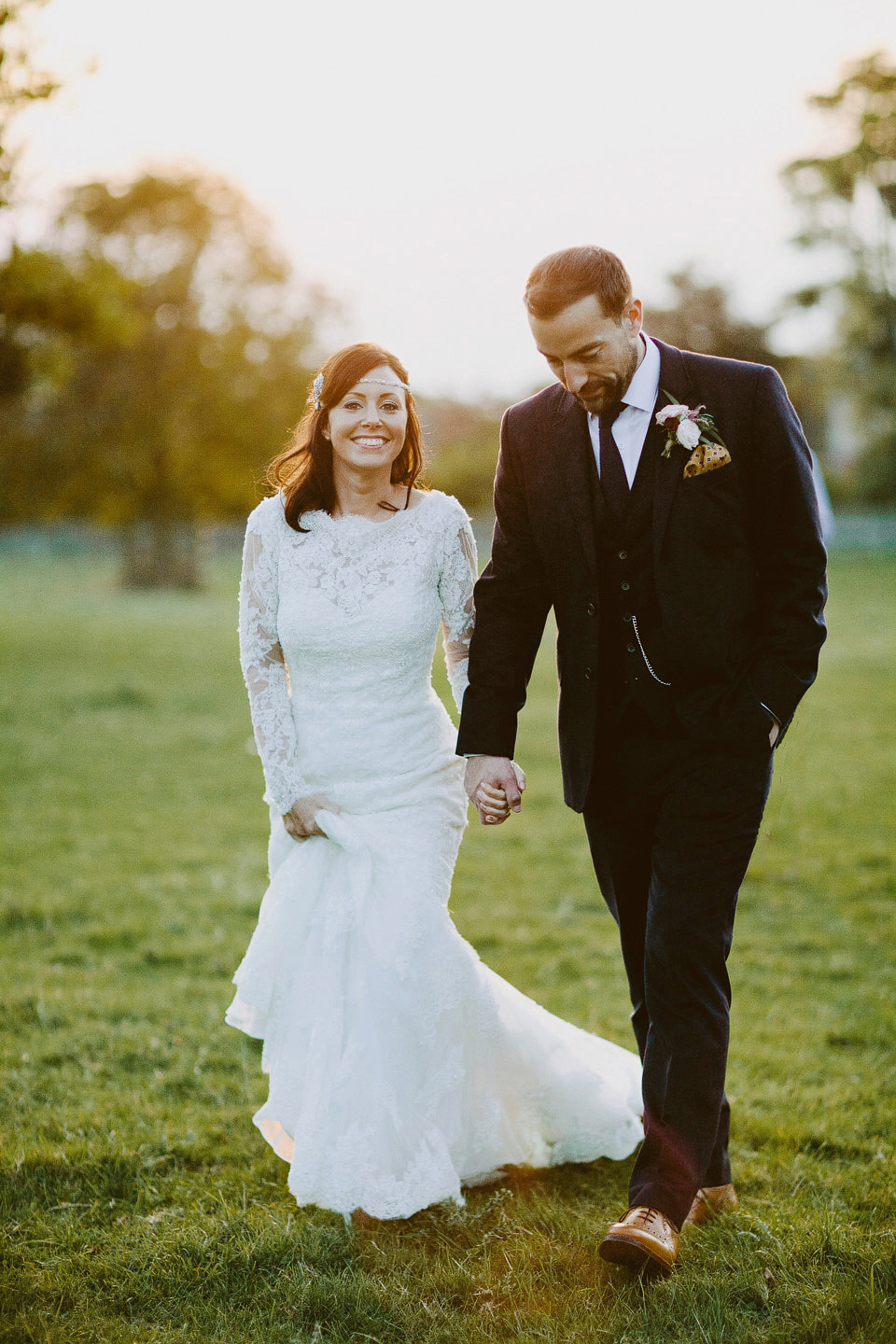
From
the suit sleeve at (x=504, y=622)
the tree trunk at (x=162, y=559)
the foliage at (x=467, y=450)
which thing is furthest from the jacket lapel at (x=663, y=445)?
the foliage at (x=467, y=450)

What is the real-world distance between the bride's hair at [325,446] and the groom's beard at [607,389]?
2.71 ft

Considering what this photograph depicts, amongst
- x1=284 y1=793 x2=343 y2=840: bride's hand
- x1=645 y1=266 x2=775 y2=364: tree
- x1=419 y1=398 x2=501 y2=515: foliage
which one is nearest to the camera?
x1=284 y1=793 x2=343 y2=840: bride's hand

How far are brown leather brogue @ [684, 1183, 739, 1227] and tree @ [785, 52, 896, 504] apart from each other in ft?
127

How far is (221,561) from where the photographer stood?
59688 millimetres

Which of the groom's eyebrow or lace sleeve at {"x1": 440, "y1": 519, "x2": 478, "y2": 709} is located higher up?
the groom's eyebrow

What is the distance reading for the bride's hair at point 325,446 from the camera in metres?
3.89

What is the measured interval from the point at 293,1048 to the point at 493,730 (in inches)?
43.4

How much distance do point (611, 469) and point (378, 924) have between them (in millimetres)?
1458

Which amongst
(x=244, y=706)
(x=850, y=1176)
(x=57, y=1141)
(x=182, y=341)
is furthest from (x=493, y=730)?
(x=182, y=341)

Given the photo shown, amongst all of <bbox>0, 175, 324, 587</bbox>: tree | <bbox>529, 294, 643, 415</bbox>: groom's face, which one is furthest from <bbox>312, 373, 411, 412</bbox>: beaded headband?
<bbox>0, 175, 324, 587</bbox>: tree

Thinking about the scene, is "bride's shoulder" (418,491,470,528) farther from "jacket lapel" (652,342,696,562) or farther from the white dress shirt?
"jacket lapel" (652,342,696,562)

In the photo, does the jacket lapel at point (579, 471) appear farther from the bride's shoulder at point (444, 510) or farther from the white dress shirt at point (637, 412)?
the bride's shoulder at point (444, 510)

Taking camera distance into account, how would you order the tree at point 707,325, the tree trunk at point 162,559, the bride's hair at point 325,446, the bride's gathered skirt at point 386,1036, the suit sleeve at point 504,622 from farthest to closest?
the tree trunk at point 162,559 < the tree at point 707,325 < the bride's hair at point 325,446 < the suit sleeve at point 504,622 < the bride's gathered skirt at point 386,1036

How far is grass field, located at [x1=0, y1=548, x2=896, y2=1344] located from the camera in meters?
3.16
